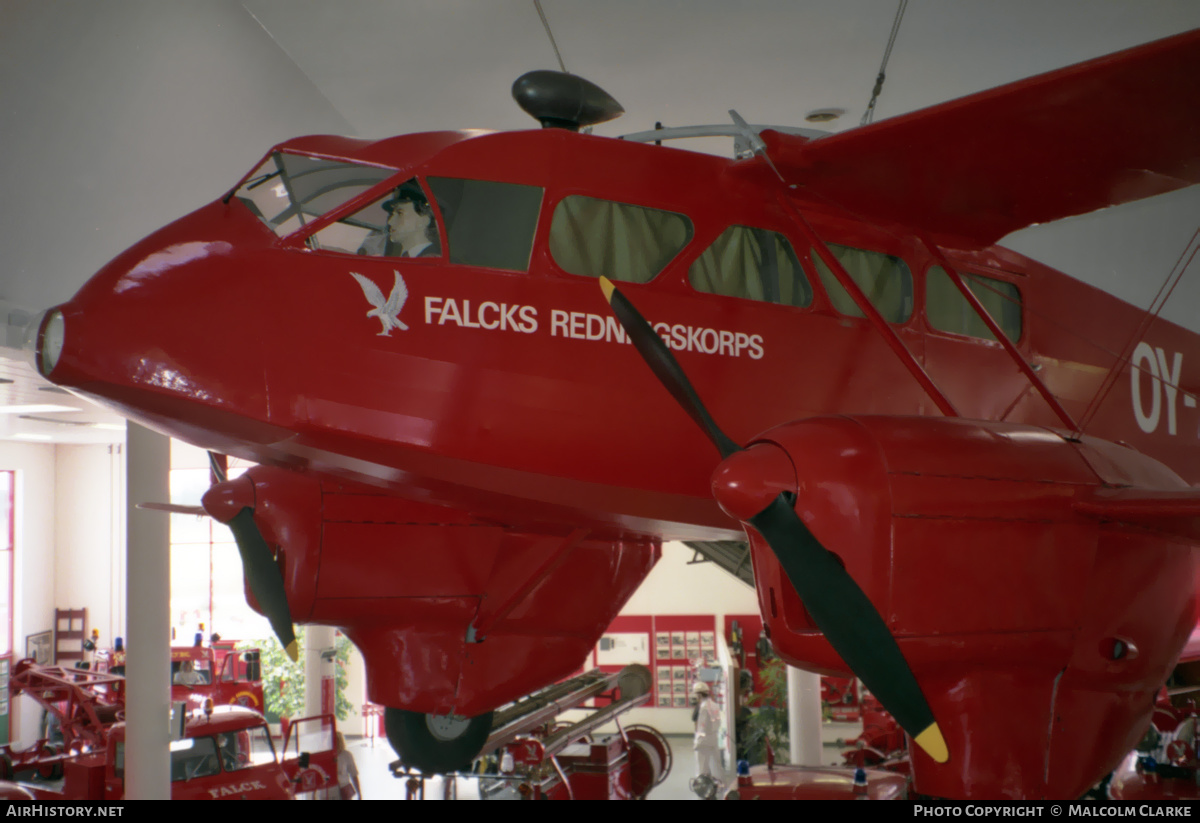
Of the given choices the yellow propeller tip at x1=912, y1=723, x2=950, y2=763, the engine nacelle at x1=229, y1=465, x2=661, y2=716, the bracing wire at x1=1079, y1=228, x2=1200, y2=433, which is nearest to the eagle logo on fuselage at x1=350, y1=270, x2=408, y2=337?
the engine nacelle at x1=229, y1=465, x2=661, y2=716

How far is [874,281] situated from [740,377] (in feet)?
4.88

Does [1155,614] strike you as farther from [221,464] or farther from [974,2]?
[974,2]

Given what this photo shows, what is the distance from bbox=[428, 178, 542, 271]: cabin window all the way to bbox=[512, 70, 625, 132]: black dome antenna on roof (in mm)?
755

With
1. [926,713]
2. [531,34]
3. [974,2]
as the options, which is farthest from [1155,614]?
[531,34]

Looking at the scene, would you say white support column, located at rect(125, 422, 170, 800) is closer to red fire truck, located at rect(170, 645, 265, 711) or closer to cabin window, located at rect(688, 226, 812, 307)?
red fire truck, located at rect(170, 645, 265, 711)

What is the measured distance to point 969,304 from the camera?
19.4 feet

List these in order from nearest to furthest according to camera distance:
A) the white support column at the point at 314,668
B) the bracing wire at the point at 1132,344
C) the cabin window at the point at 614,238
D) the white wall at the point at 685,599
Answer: the bracing wire at the point at 1132,344 < the cabin window at the point at 614,238 < the white support column at the point at 314,668 < the white wall at the point at 685,599

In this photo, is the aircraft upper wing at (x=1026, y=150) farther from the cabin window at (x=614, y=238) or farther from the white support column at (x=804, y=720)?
the white support column at (x=804, y=720)

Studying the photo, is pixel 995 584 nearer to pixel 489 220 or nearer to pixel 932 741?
pixel 932 741

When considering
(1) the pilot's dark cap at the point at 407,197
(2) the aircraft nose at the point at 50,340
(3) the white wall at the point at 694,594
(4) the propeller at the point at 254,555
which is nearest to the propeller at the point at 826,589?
(1) the pilot's dark cap at the point at 407,197

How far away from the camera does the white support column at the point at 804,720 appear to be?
17.7 metres

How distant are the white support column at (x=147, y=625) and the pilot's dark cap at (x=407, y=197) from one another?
24.4 ft

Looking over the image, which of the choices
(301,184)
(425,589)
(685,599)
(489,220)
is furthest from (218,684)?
(489,220)

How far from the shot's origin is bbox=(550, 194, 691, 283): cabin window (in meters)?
4.89
